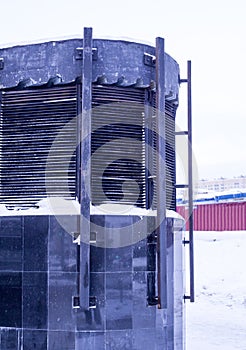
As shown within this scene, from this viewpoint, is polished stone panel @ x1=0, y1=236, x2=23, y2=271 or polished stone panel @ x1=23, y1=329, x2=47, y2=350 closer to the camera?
polished stone panel @ x1=23, y1=329, x2=47, y2=350

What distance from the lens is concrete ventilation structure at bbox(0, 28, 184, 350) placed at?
10.1 metres

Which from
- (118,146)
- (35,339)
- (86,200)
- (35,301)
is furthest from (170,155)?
(35,339)

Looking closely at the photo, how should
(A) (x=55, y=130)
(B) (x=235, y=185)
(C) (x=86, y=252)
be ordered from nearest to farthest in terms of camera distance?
(C) (x=86, y=252), (A) (x=55, y=130), (B) (x=235, y=185)

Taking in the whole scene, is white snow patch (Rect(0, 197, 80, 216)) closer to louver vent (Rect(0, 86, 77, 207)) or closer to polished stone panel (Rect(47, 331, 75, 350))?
louver vent (Rect(0, 86, 77, 207))

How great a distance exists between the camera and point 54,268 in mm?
10102

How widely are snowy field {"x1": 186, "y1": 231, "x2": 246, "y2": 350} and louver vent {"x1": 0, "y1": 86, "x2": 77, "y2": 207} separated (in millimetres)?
11564

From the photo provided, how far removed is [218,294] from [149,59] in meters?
24.2

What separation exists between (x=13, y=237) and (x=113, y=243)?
2196 mm

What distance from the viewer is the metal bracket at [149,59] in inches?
429

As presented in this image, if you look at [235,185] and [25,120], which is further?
[235,185]

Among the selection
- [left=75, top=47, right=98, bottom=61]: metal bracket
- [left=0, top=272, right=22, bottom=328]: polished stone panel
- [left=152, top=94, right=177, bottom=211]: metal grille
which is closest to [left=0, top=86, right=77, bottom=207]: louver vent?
[left=75, top=47, right=98, bottom=61]: metal bracket

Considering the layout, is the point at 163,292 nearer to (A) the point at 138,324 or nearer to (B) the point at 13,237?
(A) the point at 138,324

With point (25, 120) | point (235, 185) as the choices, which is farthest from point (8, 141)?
point (235, 185)

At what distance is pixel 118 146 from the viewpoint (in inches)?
429
